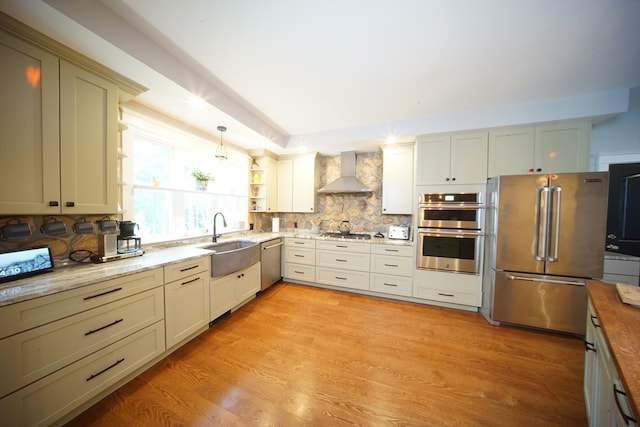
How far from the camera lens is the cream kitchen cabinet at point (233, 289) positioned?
2248 mm

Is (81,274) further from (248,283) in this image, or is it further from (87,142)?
(248,283)

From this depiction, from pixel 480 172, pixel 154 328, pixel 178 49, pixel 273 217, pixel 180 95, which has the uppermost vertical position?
pixel 178 49

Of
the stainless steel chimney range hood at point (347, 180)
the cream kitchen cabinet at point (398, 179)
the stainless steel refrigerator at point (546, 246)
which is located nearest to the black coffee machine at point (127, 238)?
the stainless steel chimney range hood at point (347, 180)

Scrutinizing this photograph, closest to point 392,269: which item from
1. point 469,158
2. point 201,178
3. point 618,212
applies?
point 469,158

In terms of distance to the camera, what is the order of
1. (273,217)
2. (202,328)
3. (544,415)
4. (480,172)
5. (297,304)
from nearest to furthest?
(544,415)
(202,328)
(480,172)
(297,304)
(273,217)

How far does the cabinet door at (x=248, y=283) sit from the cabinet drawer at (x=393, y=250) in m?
1.78

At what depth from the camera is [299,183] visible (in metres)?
3.84

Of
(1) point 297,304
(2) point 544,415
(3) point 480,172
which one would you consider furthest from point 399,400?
(3) point 480,172

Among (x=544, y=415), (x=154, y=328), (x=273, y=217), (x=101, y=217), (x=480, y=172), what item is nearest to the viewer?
(x=544, y=415)

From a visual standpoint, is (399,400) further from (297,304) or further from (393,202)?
(393,202)

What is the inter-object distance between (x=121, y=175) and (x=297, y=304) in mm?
2480

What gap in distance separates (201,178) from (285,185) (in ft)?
4.89

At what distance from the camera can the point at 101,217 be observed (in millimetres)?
1875

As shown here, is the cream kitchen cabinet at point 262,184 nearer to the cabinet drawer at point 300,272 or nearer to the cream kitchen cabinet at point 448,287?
the cabinet drawer at point 300,272
